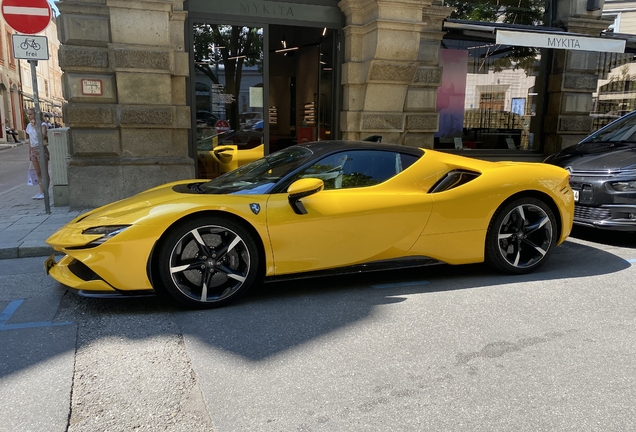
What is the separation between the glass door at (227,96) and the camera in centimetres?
859

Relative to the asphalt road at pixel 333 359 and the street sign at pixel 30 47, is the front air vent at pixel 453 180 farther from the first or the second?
the street sign at pixel 30 47

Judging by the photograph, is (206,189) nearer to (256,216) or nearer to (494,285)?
(256,216)

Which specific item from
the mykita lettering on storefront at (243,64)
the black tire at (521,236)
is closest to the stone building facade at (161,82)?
the mykita lettering on storefront at (243,64)

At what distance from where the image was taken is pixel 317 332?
340cm

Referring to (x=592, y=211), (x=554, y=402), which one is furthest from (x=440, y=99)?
(x=554, y=402)

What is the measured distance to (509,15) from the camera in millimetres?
10641

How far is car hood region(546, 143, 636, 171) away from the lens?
19.0 ft

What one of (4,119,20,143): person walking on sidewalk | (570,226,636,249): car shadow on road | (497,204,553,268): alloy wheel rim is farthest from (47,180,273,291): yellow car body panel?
(4,119,20,143): person walking on sidewalk

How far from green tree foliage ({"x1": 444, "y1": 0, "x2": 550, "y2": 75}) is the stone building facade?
166 centimetres

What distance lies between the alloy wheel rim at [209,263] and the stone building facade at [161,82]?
4.57 meters

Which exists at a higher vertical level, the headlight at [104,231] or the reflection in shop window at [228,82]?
the reflection in shop window at [228,82]

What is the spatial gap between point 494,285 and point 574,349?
1.29 metres

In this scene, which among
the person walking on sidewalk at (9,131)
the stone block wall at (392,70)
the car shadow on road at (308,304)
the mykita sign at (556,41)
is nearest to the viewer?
the car shadow on road at (308,304)

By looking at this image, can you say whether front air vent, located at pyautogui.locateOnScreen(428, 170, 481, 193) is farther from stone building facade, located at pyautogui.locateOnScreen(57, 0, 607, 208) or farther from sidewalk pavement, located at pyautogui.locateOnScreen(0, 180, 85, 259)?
stone building facade, located at pyautogui.locateOnScreen(57, 0, 607, 208)
